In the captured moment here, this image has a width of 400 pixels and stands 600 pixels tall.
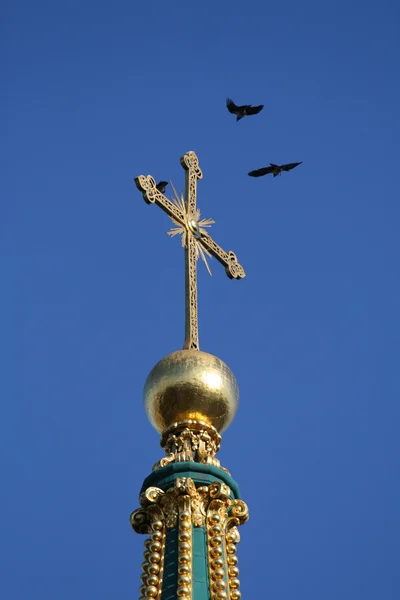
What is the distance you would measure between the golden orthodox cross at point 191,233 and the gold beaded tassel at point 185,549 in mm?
2648

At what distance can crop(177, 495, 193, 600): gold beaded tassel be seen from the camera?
55.1 ft

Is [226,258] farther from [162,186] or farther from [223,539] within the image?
[223,539]

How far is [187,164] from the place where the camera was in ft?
73.6

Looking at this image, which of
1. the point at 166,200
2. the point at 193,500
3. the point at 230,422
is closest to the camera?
the point at 193,500

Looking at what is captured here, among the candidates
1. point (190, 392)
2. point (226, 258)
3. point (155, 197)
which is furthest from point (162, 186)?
point (190, 392)

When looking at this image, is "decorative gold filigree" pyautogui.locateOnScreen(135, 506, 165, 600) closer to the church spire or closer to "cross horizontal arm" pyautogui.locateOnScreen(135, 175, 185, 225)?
the church spire

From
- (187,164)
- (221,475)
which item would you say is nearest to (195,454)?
(221,475)

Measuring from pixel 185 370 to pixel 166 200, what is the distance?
320 centimetres

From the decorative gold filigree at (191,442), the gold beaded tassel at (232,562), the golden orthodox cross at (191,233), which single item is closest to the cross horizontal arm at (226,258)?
the golden orthodox cross at (191,233)

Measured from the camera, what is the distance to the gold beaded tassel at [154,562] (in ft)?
56.5

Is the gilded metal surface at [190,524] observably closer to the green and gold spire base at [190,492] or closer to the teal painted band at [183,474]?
the green and gold spire base at [190,492]

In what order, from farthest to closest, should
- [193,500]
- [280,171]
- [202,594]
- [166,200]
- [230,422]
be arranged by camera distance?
[280,171], [166,200], [230,422], [193,500], [202,594]

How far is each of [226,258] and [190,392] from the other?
377 centimetres

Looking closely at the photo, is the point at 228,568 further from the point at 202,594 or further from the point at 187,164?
the point at 187,164
